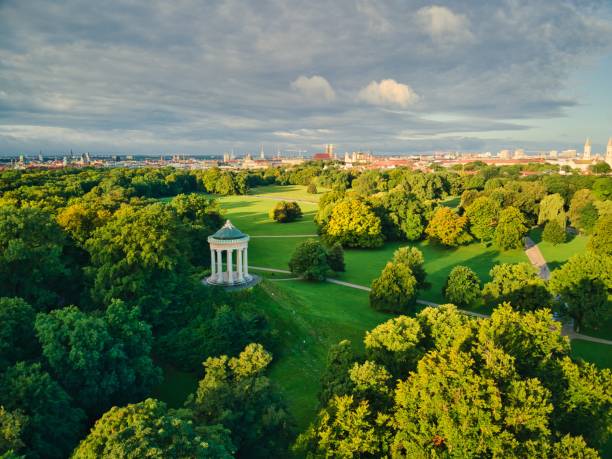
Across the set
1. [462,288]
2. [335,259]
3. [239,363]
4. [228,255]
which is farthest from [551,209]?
[239,363]

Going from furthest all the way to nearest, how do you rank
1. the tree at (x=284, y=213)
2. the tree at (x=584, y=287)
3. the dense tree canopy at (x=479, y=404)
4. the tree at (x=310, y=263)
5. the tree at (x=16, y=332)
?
the tree at (x=284, y=213)
the tree at (x=310, y=263)
the tree at (x=584, y=287)
the tree at (x=16, y=332)
the dense tree canopy at (x=479, y=404)

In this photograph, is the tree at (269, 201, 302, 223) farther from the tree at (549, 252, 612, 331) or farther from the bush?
the tree at (549, 252, 612, 331)

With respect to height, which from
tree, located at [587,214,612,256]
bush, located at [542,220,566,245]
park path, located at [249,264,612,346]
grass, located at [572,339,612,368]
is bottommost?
grass, located at [572,339,612,368]

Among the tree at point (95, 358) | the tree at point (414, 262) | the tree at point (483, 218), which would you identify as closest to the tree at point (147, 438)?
the tree at point (95, 358)

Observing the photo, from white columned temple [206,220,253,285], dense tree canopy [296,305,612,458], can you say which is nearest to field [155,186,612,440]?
white columned temple [206,220,253,285]

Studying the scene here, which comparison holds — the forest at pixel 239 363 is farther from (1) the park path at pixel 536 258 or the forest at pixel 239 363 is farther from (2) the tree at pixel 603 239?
(1) the park path at pixel 536 258
